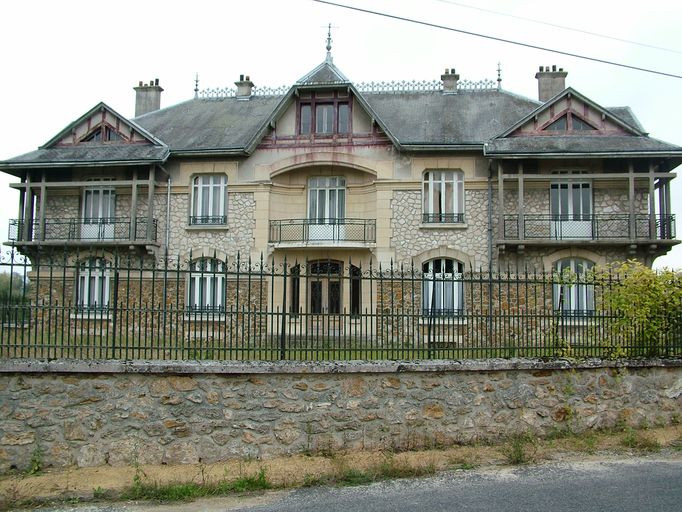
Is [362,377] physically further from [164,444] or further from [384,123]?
[384,123]

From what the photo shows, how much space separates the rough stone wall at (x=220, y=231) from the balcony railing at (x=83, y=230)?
0.75 meters

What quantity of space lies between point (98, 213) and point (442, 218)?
11.7m

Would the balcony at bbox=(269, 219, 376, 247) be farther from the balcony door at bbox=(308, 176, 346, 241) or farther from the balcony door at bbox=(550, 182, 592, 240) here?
the balcony door at bbox=(550, 182, 592, 240)

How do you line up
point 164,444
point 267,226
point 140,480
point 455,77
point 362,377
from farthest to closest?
point 455,77 → point 267,226 → point 362,377 → point 164,444 → point 140,480

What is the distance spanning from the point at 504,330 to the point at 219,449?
4.08 meters

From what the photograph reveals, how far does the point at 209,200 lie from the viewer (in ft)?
70.3

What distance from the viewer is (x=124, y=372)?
720 centimetres

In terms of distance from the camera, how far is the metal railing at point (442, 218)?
2048cm

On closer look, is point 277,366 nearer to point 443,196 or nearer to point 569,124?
point 443,196

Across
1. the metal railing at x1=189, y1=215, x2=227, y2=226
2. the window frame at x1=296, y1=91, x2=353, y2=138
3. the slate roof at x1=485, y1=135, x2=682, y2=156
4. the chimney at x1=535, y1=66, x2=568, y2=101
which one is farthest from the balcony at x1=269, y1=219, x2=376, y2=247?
the chimney at x1=535, y1=66, x2=568, y2=101

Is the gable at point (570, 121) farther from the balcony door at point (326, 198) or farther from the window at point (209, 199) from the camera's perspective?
the window at point (209, 199)

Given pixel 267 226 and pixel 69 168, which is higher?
pixel 69 168

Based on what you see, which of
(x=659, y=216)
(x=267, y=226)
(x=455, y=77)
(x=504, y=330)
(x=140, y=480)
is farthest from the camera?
(x=455, y=77)

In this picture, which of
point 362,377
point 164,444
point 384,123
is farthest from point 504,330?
point 384,123
